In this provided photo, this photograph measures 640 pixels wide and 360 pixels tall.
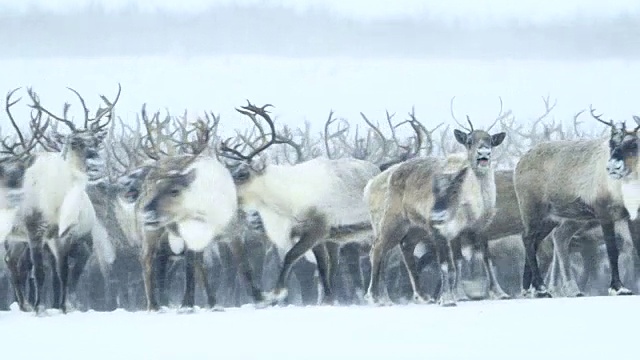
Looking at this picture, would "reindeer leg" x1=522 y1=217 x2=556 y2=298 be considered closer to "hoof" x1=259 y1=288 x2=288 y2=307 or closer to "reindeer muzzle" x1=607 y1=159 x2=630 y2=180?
"reindeer muzzle" x1=607 y1=159 x2=630 y2=180

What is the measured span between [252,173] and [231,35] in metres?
2.13

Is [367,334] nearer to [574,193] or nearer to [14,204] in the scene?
[574,193]

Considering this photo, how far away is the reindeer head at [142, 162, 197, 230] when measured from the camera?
13.5 meters

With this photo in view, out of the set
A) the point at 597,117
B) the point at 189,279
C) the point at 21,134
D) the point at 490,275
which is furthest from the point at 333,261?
the point at 21,134

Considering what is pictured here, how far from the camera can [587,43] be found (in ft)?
52.1

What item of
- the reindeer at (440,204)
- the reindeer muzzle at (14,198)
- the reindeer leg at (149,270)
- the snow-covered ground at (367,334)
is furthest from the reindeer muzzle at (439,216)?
the reindeer muzzle at (14,198)

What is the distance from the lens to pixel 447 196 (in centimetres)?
1302

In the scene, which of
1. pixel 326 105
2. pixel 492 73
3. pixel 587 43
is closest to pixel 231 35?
pixel 326 105

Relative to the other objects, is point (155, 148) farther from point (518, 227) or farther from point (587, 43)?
point (587, 43)

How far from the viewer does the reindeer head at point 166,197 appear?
1349 centimetres

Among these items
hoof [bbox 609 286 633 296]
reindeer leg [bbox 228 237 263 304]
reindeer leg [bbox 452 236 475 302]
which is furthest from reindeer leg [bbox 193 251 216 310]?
hoof [bbox 609 286 633 296]

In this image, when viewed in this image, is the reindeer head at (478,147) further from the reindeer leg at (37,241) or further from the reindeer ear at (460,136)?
the reindeer leg at (37,241)

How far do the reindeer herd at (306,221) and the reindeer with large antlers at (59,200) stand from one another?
0.6 inches

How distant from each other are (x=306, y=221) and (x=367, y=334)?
214 centimetres
